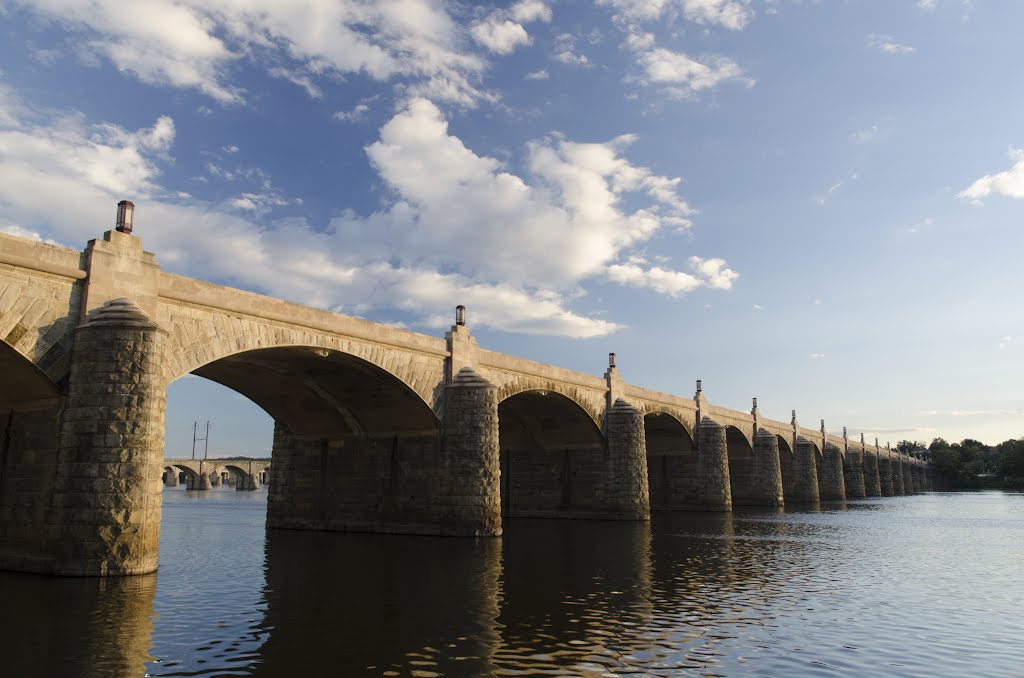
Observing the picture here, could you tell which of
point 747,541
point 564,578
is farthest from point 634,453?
point 564,578

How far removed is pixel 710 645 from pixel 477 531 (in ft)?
65.6

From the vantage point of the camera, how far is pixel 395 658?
1127 cm

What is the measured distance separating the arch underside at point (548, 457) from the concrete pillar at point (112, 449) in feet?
89.4

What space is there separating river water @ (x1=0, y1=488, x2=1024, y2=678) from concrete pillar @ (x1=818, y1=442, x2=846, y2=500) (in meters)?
66.7

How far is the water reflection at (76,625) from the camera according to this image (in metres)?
10.7

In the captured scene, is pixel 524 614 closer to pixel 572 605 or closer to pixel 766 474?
pixel 572 605

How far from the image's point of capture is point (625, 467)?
152ft

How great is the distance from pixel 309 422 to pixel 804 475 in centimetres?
6197

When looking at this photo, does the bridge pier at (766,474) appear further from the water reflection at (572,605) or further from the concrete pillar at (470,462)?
the concrete pillar at (470,462)

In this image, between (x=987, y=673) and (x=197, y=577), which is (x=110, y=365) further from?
(x=987, y=673)

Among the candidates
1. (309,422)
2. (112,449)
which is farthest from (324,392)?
(112,449)

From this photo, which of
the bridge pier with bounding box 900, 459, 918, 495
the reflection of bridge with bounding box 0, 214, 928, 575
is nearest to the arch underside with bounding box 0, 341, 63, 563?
the reflection of bridge with bounding box 0, 214, 928, 575

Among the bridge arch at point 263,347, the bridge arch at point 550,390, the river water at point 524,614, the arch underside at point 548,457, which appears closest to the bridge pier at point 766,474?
the arch underside at point 548,457

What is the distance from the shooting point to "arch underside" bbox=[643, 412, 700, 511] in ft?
192
